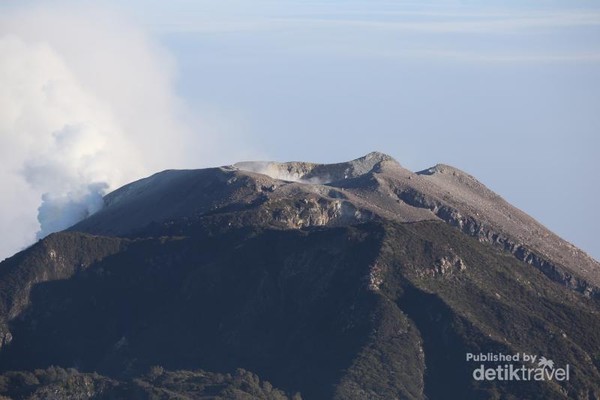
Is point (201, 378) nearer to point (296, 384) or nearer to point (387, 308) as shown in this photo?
point (296, 384)

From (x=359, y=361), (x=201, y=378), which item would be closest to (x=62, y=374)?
(x=201, y=378)

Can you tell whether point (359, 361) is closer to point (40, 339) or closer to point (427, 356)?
point (427, 356)

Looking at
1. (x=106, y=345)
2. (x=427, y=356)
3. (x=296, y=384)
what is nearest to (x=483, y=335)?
(x=427, y=356)

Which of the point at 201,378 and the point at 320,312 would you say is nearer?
the point at 201,378

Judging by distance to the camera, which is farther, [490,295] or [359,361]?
[490,295]

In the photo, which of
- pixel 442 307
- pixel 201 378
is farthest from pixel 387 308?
pixel 201 378

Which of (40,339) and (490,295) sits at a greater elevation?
(490,295)

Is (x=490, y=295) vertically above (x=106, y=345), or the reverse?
(x=490, y=295)

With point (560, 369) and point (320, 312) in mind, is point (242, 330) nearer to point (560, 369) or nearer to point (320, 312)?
point (320, 312)
